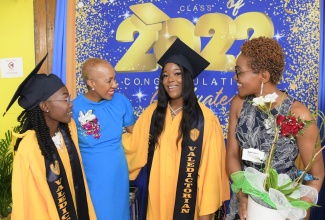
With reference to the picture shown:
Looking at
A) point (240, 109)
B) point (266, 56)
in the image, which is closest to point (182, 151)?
point (240, 109)

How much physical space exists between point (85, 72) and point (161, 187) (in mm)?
1076

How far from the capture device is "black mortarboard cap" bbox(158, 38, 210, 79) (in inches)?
86.8

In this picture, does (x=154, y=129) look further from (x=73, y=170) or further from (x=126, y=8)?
(x=126, y=8)

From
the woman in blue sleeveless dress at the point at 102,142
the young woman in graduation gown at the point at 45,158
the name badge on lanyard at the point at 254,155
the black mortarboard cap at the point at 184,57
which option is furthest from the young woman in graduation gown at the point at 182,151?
the name badge on lanyard at the point at 254,155

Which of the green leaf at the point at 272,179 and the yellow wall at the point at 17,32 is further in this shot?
the yellow wall at the point at 17,32

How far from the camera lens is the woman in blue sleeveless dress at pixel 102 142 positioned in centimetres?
233

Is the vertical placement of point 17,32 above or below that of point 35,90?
above

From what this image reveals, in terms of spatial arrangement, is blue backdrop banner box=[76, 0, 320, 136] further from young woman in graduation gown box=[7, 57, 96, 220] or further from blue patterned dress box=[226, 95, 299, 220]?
young woman in graduation gown box=[7, 57, 96, 220]

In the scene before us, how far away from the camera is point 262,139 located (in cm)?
171

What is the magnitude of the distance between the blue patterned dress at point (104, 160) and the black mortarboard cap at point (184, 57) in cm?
63

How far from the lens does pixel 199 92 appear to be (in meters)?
3.41

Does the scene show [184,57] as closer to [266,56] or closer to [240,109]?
[240,109]

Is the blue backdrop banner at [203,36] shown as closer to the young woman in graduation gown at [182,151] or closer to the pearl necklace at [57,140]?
the young woman in graduation gown at [182,151]

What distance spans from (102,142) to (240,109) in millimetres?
1068
